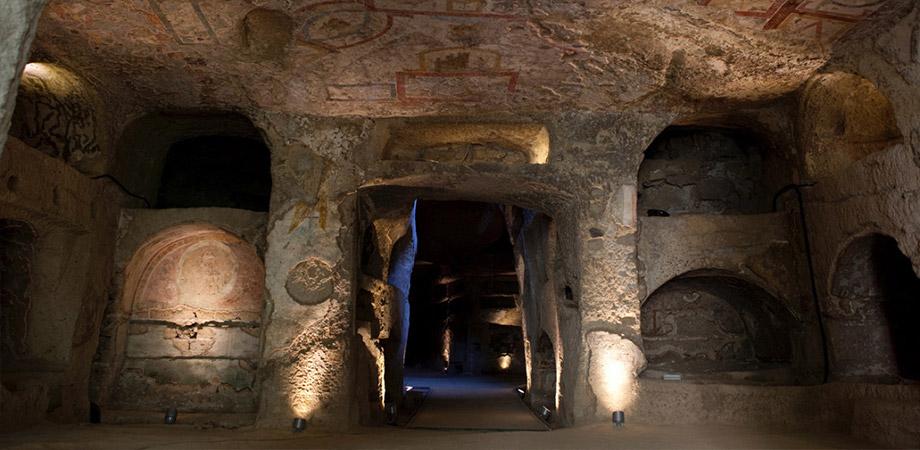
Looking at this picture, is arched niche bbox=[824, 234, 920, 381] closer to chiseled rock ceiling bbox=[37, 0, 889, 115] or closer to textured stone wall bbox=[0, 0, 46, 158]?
chiseled rock ceiling bbox=[37, 0, 889, 115]

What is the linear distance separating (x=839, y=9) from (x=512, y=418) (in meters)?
6.10

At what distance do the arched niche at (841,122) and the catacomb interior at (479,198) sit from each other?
0.08ft

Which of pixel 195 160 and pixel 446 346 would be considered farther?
pixel 446 346

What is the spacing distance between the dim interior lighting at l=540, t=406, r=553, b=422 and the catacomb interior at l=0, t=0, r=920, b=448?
0.92 meters

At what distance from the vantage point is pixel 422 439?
16.8 ft

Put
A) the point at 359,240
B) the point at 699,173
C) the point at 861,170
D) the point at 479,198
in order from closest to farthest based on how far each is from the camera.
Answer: the point at 861,170 → the point at 359,240 → the point at 479,198 → the point at 699,173

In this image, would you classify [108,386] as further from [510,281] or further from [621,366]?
[510,281]

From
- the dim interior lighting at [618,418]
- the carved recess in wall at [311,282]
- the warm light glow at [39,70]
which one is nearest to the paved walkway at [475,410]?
the dim interior lighting at [618,418]

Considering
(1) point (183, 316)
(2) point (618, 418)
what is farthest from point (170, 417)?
(2) point (618, 418)

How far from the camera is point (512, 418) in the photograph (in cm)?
828

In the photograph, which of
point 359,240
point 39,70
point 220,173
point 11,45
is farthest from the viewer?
point 220,173

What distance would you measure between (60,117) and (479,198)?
438 cm

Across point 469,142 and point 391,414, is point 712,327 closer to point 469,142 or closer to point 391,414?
point 469,142

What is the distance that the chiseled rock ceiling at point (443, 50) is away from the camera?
4.48 m
